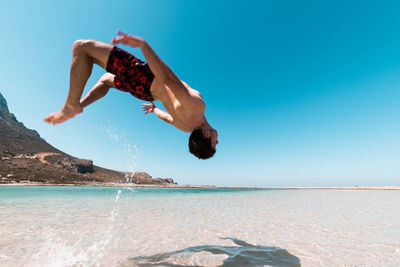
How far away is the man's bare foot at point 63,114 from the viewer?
8.91ft

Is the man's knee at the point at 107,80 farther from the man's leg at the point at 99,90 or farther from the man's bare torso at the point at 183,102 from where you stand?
the man's bare torso at the point at 183,102

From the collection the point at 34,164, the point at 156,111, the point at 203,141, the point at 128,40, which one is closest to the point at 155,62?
the point at 128,40

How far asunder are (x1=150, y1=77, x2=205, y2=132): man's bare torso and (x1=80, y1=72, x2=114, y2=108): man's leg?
87 centimetres

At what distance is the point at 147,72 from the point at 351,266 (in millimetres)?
4415

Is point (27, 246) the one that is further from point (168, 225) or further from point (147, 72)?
point (147, 72)

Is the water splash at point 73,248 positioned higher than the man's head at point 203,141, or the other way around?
the man's head at point 203,141

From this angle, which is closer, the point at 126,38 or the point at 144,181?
the point at 126,38

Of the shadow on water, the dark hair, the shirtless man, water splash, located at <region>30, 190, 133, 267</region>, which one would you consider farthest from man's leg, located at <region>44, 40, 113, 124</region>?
the shadow on water

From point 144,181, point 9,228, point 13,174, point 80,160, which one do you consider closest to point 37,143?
point 80,160

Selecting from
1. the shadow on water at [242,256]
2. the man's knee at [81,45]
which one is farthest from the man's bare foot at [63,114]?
the shadow on water at [242,256]

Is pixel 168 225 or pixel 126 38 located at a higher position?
pixel 126 38

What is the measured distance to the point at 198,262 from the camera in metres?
3.23

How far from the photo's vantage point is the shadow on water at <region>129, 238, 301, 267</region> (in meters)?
3.17

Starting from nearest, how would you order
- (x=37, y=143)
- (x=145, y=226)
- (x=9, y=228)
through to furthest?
(x=9, y=228), (x=145, y=226), (x=37, y=143)
